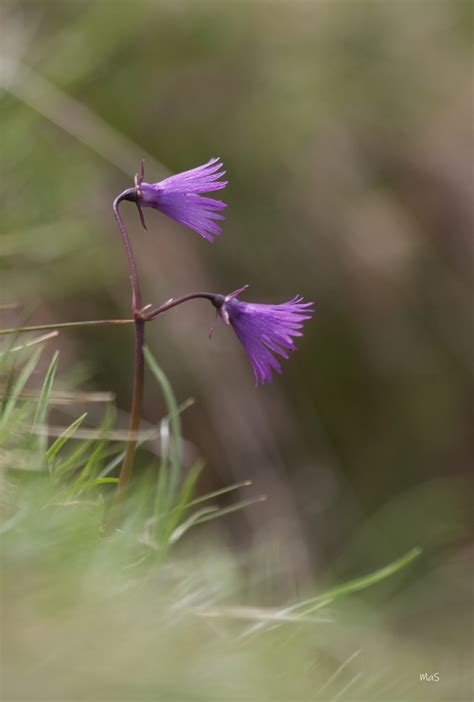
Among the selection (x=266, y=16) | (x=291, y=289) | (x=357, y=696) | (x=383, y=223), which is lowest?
(x=357, y=696)

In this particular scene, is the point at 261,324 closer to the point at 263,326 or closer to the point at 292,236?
the point at 263,326

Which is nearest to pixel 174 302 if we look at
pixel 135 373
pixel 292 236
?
pixel 135 373

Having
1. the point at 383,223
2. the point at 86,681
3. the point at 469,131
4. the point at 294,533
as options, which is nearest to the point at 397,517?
the point at 294,533

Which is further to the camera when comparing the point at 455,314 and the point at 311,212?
the point at 455,314

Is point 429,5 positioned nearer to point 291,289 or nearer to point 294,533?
point 291,289

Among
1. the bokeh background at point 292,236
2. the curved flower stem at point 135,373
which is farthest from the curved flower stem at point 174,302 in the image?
the bokeh background at point 292,236

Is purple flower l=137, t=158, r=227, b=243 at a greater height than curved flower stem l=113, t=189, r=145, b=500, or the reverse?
purple flower l=137, t=158, r=227, b=243

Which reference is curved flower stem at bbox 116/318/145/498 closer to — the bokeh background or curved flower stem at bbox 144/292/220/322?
curved flower stem at bbox 144/292/220/322

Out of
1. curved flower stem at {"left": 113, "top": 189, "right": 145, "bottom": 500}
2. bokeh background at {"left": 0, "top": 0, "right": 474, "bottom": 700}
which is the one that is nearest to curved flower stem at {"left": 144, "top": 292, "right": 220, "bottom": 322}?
curved flower stem at {"left": 113, "top": 189, "right": 145, "bottom": 500}
